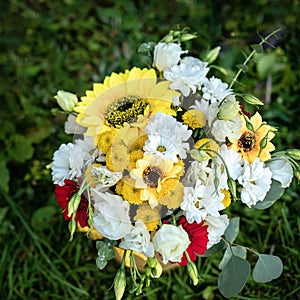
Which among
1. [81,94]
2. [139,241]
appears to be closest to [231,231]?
[139,241]

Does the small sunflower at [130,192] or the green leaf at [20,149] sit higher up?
the small sunflower at [130,192]

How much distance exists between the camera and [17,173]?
1556mm

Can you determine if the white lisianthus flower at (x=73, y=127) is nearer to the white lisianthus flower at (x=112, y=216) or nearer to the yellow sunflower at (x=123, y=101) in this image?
the yellow sunflower at (x=123, y=101)

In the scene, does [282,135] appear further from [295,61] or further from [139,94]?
[139,94]

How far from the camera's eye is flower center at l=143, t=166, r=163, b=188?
0.86m

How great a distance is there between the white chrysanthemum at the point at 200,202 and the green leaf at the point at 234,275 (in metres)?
0.16

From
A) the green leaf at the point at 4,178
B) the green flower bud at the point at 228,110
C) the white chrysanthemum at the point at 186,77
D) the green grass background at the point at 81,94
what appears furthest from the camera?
the green leaf at the point at 4,178

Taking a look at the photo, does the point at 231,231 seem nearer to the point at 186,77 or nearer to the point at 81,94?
the point at 186,77

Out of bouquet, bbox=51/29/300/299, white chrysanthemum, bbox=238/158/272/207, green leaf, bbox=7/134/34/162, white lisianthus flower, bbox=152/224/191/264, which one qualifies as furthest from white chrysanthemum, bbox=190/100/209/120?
green leaf, bbox=7/134/34/162

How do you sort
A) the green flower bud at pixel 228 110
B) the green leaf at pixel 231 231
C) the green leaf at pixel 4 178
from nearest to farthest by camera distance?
the green flower bud at pixel 228 110
the green leaf at pixel 231 231
the green leaf at pixel 4 178

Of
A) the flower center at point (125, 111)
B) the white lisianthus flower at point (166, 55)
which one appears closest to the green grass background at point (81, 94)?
the white lisianthus flower at point (166, 55)

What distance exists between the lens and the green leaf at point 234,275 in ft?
3.25

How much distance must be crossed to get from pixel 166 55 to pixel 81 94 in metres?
0.64

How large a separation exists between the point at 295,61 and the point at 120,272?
0.98 metres
